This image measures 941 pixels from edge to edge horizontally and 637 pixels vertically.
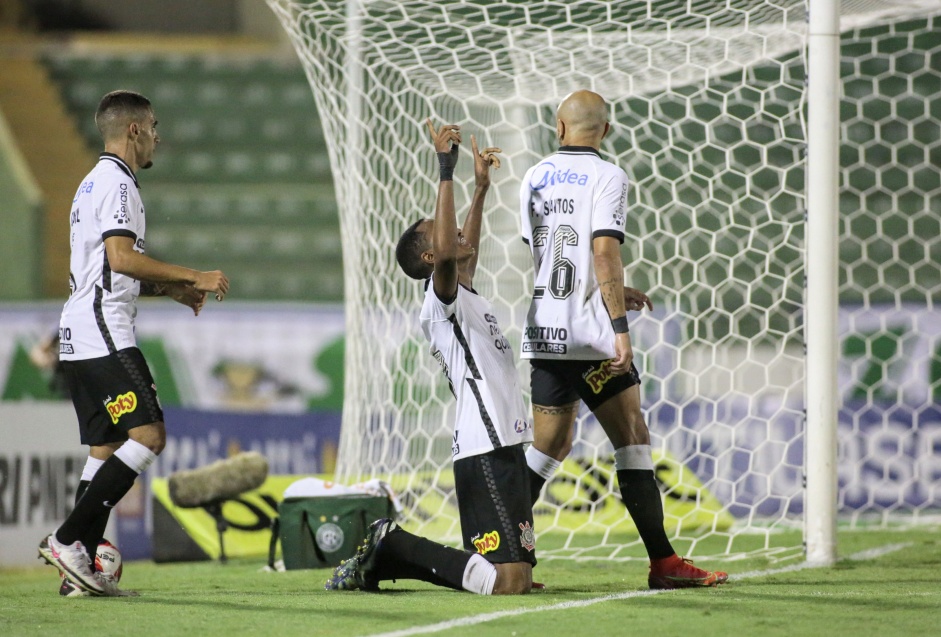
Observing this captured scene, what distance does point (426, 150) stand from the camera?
307 inches

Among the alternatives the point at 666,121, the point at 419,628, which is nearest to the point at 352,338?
the point at 666,121

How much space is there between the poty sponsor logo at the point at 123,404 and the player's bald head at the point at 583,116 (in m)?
1.95

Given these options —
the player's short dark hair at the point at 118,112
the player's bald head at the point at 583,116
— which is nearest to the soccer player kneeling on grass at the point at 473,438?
the player's bald head at the point at 583,116

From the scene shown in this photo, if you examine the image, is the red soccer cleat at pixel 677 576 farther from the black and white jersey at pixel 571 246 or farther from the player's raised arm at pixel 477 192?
the player's raised arm at pixel 477 192

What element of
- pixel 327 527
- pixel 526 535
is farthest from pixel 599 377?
pixel 327 527

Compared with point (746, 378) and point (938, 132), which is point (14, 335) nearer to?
point (746, 378)

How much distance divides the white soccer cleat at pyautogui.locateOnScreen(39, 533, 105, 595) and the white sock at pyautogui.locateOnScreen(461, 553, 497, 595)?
1395 millimetres

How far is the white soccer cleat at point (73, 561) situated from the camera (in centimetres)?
473

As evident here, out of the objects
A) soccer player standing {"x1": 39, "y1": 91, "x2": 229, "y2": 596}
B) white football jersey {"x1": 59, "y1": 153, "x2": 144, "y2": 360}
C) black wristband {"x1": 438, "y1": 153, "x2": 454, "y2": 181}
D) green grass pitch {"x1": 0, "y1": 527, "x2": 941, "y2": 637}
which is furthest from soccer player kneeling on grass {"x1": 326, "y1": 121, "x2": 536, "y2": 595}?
white football jersey {"x1": 59, "y1": 153, "x2": 144, "y2": 360}

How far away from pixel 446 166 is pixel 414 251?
40 cm

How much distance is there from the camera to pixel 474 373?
15.6 ft

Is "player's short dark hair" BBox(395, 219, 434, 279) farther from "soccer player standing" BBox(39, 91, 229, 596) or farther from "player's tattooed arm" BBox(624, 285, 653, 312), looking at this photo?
"player's tattooed arm" BBox(624, 285, 653, 312)

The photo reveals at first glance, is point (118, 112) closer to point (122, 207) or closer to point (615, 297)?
point (122, 207)

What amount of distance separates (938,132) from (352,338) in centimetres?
767
